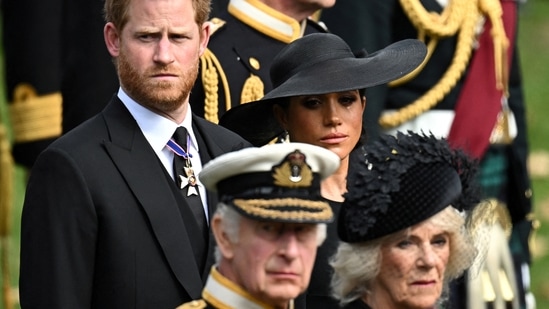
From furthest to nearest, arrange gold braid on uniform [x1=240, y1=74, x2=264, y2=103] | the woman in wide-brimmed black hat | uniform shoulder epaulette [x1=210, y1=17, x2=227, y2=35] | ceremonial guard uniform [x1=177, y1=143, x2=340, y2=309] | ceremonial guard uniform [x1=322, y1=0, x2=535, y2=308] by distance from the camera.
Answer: ceremonial guard uniform [x1=322, y1=0, x2=535, y2=308] → uniform shoulder epaulette [x1=210, y1=17, x2=227, y2=35] → gold braid on uniform [x1=240, y1=74, x2=264, y2=103] → the woman in wide-brimmed black hat → ceremonial guard uniform [x1=177, y1=143, x2=340, y2=309]

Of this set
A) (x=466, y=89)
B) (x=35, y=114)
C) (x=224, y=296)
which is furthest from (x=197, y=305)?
(x=35, y=114)

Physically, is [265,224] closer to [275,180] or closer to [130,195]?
[275,180]

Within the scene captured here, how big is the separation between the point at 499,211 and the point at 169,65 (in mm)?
2918

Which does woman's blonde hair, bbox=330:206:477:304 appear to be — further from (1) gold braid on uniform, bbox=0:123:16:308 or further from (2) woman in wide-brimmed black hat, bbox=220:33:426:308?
(1) gold braid on uniform, bbox=0:123:16:308

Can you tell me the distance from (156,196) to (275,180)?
824 millimetres

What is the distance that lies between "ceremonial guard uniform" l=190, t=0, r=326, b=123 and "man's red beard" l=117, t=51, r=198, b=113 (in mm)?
1140

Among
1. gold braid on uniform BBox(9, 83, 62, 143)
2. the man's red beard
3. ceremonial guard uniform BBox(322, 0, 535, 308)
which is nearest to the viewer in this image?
the man's red beard

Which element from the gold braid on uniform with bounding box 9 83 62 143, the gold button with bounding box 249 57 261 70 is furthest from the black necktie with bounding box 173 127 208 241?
the gold braid on uniform with bounding box 9 83 62 143

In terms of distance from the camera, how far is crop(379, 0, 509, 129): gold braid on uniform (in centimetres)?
923

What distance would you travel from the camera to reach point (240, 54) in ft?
26.1

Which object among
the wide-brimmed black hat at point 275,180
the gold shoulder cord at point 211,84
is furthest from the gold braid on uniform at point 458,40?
the wide-brimmed black hat at point 275,180

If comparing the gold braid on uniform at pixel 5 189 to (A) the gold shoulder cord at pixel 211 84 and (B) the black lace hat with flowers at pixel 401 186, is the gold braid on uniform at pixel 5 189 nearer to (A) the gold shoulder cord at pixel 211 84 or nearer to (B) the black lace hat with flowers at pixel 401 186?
(A) the gold shoulder cord at pixel 211 84

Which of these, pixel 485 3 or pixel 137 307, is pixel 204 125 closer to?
pixel 137 307

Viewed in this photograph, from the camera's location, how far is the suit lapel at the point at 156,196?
21.3 feet
